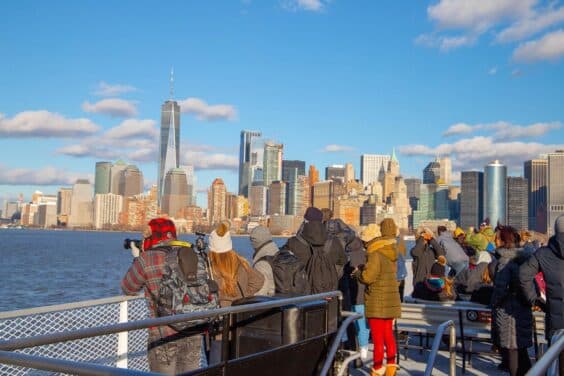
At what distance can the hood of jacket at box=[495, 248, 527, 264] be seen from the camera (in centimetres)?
645

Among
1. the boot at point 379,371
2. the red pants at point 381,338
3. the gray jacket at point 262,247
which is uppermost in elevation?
the gray jacket at point 262,247

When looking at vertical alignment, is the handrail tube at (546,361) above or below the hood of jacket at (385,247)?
below

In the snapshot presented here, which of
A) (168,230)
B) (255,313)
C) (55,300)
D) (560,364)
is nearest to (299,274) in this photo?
(168,230)

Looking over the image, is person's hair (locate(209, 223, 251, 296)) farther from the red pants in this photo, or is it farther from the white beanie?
the red pants

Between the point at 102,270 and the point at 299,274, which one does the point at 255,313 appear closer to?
the point at 299,274

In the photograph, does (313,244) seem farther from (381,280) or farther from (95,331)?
(95,331)

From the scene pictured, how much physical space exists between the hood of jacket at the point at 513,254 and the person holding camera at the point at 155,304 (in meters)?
→ 3.25

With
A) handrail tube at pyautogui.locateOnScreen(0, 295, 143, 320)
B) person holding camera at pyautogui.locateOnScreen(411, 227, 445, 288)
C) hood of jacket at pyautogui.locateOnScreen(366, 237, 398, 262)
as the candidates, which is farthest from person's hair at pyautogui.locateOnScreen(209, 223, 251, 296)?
person holding camera at pyautogui.locateOnScreen(411, 227, 445, 288)

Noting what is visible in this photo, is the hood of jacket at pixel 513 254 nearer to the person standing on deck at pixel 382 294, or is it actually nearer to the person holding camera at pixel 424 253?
the person standing on deck at pixel 382 294

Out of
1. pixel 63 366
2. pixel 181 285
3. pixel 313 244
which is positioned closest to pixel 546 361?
pixel 63 366

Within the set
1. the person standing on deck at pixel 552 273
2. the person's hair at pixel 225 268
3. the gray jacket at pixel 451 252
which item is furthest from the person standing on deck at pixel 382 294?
the gray jacket at pixel 451 252

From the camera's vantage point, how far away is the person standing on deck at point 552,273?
5.80m

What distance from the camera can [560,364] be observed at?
10.3 feet

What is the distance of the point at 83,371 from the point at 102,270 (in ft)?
173
